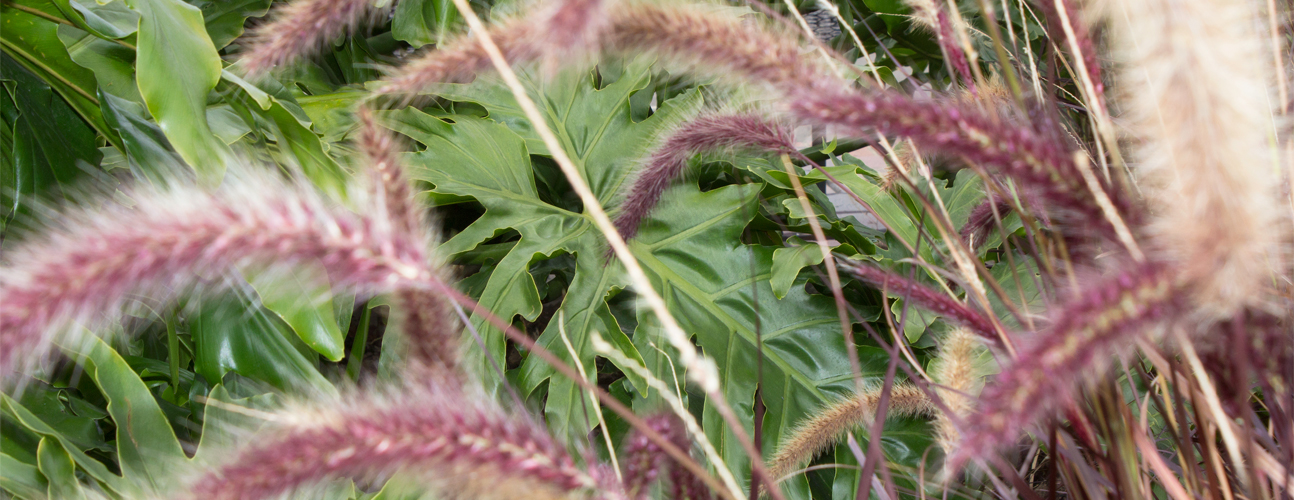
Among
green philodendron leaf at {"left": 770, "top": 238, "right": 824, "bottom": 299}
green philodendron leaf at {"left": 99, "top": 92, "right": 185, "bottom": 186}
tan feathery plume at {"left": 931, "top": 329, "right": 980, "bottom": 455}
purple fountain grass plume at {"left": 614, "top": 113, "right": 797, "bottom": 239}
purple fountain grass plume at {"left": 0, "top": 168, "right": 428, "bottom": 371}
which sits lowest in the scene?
green philodendron leaf at {"left": 770, "top": 238, "right": 824, "bottom": 299}

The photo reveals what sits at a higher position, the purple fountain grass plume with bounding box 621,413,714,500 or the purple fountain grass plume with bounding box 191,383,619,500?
the purple fountain grass plume with bounding box 191,383,619,500

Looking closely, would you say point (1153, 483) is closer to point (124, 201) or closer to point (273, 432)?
point (273, 432)

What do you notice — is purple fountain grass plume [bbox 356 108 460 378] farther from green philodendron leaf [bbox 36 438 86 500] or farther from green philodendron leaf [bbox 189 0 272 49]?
green philodendron leaf [bbox 189 0 272 49]

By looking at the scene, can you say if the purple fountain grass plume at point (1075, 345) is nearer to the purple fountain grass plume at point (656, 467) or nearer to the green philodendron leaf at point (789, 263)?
the purple fountain grass plume at point (656, 467)

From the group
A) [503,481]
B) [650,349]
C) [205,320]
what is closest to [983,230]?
[650,349]

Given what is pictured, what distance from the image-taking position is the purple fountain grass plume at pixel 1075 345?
187mm

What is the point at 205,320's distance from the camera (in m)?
0.61

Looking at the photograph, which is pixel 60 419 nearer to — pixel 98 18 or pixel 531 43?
pixel 98 18

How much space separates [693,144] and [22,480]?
471 millimetres

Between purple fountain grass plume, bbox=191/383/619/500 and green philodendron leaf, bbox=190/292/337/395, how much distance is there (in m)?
0.41

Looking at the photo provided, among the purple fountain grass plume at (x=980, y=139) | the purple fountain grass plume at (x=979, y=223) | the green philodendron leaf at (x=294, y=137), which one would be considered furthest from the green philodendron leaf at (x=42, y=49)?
the purple fountain grass plume at (x=979, y=223)

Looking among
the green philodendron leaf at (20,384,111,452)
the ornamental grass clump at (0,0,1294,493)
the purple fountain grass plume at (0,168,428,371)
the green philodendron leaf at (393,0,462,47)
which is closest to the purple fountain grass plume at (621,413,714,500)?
the ornamental grass clump at (0,0,1294,493)

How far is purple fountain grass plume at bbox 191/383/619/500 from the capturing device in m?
0.22

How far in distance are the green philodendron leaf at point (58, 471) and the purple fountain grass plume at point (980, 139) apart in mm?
476
